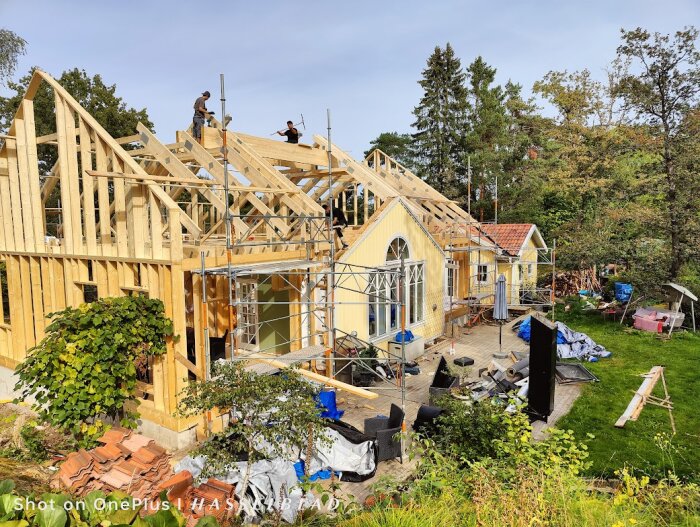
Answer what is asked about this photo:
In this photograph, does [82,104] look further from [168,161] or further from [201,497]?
[201,497]

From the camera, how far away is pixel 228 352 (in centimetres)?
1115

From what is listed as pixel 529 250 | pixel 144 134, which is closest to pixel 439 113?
pixel 529 250

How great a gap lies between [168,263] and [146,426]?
3507 mm

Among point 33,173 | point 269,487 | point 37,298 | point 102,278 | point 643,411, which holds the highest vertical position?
point 33,173

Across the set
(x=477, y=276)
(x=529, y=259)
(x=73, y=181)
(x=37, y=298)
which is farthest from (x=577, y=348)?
(x=37, y=298)

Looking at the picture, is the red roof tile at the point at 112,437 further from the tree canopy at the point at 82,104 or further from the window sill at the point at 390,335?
the tree canopy at the point at 82,104

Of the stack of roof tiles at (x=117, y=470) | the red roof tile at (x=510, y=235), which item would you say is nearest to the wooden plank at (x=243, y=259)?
the stack of roof tiles at (x=117, y=470)

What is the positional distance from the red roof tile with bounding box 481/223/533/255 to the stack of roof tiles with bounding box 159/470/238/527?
1966cm

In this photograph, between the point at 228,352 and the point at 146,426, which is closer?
the point at 146,426

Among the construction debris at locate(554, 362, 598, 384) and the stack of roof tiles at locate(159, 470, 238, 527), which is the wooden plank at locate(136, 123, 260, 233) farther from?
the construction debris at locate(554, 362, 598, 384)

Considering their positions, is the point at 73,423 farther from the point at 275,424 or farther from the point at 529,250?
the point at 529,250

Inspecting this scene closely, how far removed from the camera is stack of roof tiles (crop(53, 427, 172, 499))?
254 inches

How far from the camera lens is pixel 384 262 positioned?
1470 centimetres

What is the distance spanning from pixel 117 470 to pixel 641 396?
38.3ft
